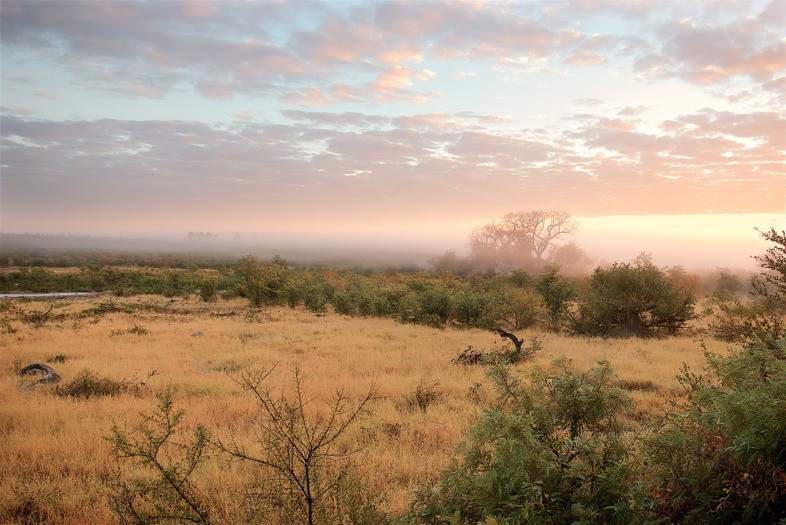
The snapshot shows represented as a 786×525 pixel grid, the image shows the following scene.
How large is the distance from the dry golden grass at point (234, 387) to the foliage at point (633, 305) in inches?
69.3

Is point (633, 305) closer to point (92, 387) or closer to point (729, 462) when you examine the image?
point (729, 462)

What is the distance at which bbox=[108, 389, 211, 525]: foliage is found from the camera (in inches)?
143

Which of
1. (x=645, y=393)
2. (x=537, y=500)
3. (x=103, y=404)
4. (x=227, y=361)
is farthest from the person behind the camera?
(x=227, y=361)

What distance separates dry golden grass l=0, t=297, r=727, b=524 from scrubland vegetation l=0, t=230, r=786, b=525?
0.05 m

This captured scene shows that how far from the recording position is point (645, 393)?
931cm

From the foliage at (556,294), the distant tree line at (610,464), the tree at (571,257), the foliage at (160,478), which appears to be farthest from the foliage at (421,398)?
the tree at (571,257)

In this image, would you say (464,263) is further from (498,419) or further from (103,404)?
(498,419)

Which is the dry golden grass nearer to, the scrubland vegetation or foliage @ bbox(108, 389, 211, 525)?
the scrubland vegetation

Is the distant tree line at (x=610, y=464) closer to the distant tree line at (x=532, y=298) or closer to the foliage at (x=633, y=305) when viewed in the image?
the distant tree line at (x=532, y=298)

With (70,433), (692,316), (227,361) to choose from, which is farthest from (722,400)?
(692,316)

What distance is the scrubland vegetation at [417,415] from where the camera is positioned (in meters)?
2.36

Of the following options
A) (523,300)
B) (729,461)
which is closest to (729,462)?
(729,461)

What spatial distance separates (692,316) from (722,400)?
2016 cm

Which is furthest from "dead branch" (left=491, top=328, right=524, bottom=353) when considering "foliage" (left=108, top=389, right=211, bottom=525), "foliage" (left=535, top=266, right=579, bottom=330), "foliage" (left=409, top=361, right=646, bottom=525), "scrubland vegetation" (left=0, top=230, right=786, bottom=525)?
"foliage" (left=535, top=266, right=579, bottom=330)
